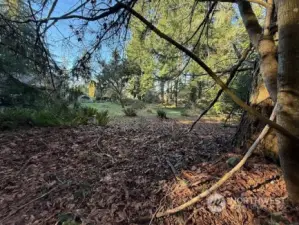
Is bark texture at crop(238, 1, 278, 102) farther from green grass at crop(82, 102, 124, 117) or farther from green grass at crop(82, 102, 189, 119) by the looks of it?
green grass at crop(82, 102, 124, 117)

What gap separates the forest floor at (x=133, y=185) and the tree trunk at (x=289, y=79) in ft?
1.55

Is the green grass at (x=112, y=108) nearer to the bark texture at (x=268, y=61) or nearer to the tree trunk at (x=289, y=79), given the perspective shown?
the bark texture at (x=268, y=61)

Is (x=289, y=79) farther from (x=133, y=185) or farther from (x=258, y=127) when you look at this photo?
(x=133, y=185)

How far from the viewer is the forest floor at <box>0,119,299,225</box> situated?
1731 millimetres

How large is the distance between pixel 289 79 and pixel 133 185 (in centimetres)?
157

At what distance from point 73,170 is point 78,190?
576mm

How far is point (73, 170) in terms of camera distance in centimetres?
282

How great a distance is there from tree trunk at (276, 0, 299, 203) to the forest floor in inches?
18.6

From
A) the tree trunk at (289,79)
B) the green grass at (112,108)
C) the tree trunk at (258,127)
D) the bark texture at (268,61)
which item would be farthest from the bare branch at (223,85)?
the green grass at (112,108)

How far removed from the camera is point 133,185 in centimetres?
225

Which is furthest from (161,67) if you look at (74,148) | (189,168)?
(189,168)

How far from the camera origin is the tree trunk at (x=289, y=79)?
137 cm

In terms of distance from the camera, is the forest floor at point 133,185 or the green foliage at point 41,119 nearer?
the forest floor at point 133,185

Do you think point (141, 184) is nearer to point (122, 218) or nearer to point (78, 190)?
point (122, 218)
